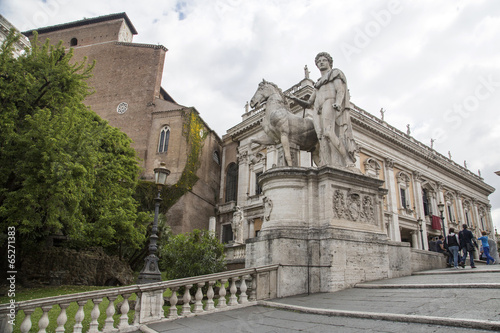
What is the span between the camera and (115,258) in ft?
63.8

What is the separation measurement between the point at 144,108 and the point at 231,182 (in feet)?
34.5

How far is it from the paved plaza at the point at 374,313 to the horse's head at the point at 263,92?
510 cm

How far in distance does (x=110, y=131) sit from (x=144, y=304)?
1729 cm

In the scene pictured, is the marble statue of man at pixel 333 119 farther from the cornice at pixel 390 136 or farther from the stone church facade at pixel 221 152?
the cornice at pixel 390 136

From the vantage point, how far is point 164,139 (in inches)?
1189

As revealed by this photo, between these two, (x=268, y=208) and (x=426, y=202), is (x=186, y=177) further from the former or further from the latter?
(x=426, y=202)

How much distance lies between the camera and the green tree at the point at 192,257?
25.7 feet

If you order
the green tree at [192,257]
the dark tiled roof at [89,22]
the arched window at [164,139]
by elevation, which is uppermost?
the dark tiled roof at [89,22]

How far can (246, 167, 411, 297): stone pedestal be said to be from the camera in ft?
21.4

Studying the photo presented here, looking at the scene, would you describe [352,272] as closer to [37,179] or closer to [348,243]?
[348,243]

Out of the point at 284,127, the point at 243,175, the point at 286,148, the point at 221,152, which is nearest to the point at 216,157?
the point at 221,152

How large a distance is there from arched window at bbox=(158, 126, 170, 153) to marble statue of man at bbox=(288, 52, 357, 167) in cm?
2301

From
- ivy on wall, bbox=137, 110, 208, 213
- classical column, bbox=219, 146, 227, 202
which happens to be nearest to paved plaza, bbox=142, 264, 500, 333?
ivy on wall, bbox=137, 110, 208, 213

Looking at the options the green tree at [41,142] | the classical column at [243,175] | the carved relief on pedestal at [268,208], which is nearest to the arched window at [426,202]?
the classical column at [243,175]
